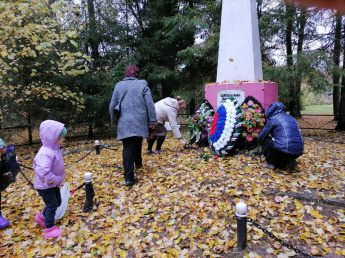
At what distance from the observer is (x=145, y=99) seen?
4.13 meters

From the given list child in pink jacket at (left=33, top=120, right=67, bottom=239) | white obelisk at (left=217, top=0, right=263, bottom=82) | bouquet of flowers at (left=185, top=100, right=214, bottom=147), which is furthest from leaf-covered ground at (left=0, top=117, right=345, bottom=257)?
white obelisk at (left=217, top=0, right=263, bottom=82)

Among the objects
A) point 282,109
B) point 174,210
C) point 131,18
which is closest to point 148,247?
point 174,210

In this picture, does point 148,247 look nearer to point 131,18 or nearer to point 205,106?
point 205,106

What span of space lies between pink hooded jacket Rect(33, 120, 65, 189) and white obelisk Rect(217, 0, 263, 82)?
15.5 feet

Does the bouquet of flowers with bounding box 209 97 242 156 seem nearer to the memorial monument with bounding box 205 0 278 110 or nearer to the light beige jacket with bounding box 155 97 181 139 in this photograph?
the memorial monument with bounding box 205 0 278 110

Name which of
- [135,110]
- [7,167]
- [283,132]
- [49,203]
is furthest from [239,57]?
[7,167]

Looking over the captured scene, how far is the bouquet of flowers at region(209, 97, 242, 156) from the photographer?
211 inches

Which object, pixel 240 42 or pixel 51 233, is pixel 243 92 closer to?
pixel 240 42

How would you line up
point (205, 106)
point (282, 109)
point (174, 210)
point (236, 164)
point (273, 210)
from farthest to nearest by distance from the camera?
1. point (205, 106)
2. point (236, 164)
3. point (282, 109)
4. point (174, 210)
5. point (273, 210)

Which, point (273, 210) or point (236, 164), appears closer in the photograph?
point (273, 210)

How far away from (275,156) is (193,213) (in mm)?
2013

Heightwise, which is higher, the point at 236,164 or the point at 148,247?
the point at 236,164

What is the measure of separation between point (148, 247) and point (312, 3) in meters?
2.89

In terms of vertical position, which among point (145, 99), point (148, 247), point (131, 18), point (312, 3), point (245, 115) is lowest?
point (148, 247)
